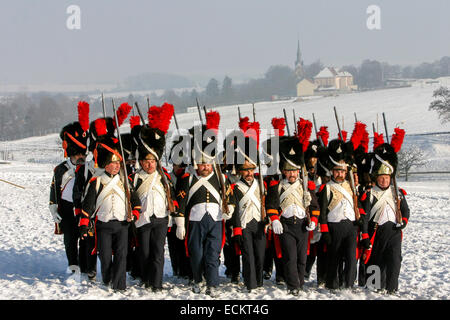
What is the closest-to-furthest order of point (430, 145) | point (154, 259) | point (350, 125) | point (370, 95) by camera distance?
point (154, 259) < point (430, 145) < point (350, 125) < point (370, 95)

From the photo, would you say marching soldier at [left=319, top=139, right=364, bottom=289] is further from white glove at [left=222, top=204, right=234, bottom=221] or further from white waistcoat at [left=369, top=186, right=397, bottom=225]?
white glove at [left=222, top=204, right=234, bottom=221]

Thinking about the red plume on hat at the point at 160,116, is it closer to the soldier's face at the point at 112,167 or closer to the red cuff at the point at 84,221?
the soldier's face at the point at 112,167

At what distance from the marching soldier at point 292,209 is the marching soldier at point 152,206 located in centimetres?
134

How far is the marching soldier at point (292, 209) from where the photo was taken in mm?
7523

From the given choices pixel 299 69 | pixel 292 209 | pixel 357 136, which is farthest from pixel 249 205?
pixel 299 69

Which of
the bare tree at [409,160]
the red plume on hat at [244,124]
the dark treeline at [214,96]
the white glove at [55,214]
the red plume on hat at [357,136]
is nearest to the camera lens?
the red plume on hat at [244,124]

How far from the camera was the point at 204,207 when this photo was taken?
24.5 feet

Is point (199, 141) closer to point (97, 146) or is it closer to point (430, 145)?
point (97, 146)

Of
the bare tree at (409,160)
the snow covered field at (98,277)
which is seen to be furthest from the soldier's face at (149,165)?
the bare tree at (409,160)

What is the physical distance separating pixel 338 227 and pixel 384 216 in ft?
2.03

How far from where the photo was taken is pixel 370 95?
8519 centimetres

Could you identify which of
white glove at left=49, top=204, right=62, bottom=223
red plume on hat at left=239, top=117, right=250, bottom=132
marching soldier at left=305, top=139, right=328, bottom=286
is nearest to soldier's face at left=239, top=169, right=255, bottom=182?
red plume on hat at left=239, top=117, right=250, bottom=132
